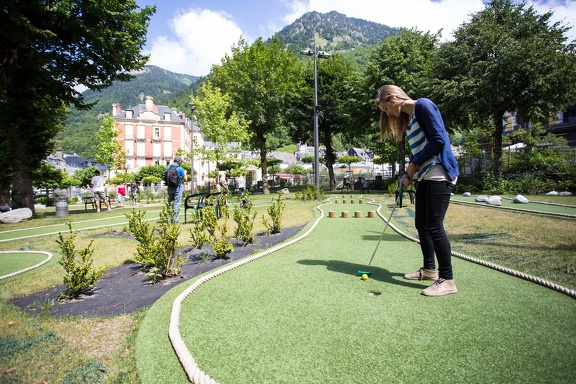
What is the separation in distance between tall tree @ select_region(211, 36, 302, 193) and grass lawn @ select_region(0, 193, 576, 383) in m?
21.7

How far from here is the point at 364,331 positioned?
223cm

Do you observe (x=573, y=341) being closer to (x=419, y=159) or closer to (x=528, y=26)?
(x=419, y=159)

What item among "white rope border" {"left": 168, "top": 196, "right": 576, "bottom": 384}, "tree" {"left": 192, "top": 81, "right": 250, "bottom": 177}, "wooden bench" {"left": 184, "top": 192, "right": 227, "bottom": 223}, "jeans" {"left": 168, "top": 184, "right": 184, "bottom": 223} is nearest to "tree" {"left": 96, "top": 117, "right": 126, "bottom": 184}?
"tree" {"left": 192, "top": 81, "right": 250, "bottom": 177}

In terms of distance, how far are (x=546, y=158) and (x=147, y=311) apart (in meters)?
21.5

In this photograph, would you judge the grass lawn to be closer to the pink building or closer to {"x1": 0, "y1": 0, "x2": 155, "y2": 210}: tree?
{"x1": 0, "y1": 0, "x2": 155, "y2": 210}: tree

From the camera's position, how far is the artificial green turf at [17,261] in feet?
16.0

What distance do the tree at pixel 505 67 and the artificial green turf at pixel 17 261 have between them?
20171 mm

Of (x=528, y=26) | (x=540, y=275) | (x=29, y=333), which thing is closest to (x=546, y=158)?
(x=528, y=26)

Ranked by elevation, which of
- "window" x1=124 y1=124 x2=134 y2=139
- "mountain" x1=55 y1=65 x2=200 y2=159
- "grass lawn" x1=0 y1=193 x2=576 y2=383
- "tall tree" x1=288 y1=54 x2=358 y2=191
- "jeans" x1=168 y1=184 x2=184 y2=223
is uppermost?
"mountain" x1=55 y1=65 x2=200 y2=159

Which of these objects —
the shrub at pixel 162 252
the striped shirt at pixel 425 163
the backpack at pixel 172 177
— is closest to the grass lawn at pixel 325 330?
the shrub at pixel 162 252

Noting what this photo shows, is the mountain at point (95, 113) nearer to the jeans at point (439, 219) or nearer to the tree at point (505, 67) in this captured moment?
the tree at point (505, 67)

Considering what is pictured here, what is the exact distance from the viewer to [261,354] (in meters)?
1.99

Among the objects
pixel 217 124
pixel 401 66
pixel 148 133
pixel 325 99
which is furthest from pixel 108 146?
pixel 148 133

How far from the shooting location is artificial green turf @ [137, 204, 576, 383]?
1.76 meters
